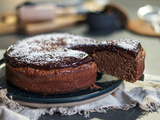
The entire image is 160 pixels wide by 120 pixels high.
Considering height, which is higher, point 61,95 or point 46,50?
point 46,50

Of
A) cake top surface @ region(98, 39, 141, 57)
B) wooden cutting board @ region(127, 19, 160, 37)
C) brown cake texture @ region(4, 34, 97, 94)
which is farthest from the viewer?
wooden cutting board @ region(127, 19, 160, 37)

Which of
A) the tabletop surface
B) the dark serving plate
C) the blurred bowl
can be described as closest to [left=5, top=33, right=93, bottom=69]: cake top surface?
the dark serving plate

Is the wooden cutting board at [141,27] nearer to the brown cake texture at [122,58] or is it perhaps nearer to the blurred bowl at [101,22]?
the blurred bowl at [101,22]

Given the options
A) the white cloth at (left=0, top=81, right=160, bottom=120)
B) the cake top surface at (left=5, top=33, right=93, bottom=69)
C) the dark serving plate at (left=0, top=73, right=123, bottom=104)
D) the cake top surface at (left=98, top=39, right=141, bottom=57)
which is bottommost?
the white cloth at (left=0, top=81, right=160, bottom=120)

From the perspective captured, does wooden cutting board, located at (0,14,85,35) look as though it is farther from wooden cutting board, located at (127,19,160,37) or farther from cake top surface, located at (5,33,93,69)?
cake top surface, located at (5,33,93,69)

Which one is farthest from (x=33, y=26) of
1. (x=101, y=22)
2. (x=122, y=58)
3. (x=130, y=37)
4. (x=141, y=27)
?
(x=122, y=58)

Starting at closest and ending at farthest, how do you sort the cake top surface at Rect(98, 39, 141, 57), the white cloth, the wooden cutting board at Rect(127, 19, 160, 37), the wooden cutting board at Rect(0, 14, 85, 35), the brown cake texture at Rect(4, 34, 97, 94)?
the white cloth → the brown cake texture at Rect(4, 34, 97, 94) → the cake top surface at Rect(98, 39, 141, 57) → the wooden cutting board at Rect(127, 19, 160, 37) → the wooden cutting board at Rect(0, 14, 85, 35)

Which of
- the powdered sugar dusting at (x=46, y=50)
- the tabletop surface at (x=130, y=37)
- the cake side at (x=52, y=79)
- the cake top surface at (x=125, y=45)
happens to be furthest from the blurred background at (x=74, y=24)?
the cake side at (x=52, y=79)

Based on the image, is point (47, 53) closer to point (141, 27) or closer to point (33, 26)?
point (33, 26)
